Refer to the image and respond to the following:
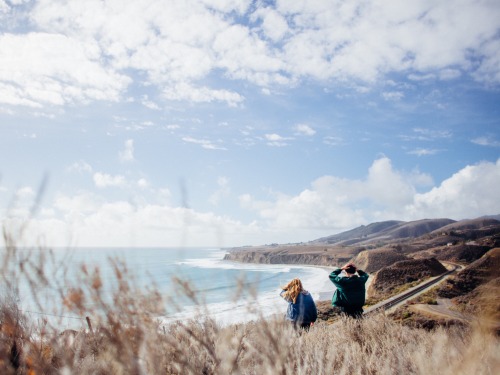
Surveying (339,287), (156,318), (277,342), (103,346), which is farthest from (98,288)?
(339,287)

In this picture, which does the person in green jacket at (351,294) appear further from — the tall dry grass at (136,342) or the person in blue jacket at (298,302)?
the tall dry grass at (136,342)

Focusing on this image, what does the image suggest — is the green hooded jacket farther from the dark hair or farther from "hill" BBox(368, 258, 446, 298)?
"hill" BBox(368, 258, 446, 298)

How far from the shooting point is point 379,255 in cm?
5294

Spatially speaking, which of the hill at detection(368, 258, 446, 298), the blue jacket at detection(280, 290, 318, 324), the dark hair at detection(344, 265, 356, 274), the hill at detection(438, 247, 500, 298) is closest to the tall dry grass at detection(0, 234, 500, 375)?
the blue jacket at detection(280, 290, 318, 324)

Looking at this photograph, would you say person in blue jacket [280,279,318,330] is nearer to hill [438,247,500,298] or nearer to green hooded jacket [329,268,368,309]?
green hooded jacket [329,268,368,309]

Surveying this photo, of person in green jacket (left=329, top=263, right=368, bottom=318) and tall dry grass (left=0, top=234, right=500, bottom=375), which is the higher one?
tall dry grass (left=0, top=234, right=500, bottom=375)

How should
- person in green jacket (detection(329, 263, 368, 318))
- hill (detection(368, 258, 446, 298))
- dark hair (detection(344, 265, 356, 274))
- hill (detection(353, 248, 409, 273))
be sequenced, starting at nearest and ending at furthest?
person in green jacket (detection(329, 263, 368, 318))
dark hair (detection(344, 265, 356, 274))
hill (detection(368, 258, 446, 298))
hill (detection(353, 248, 409, 273))

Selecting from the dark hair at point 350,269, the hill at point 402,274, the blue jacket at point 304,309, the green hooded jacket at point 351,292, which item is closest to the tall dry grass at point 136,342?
the blue jacket at point 304,309

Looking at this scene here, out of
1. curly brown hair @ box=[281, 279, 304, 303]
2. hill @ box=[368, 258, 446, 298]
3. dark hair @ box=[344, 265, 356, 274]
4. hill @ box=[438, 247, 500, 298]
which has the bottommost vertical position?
hill @ box=[368, 258, 446, 298]

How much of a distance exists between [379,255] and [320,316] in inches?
1683

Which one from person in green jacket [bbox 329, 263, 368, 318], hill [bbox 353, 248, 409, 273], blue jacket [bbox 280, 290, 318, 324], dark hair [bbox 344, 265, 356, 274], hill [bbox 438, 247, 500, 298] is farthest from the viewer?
hill [bbox 353, 248, 409, 273]

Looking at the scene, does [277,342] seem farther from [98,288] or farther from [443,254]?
[443,254]

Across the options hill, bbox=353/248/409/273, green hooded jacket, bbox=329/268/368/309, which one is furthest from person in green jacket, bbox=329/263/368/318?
hill, bbox=353/248/409/273

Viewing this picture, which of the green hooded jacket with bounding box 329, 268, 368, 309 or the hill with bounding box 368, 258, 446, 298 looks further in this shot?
the hill with bounding box 368, 258, 446, 298
